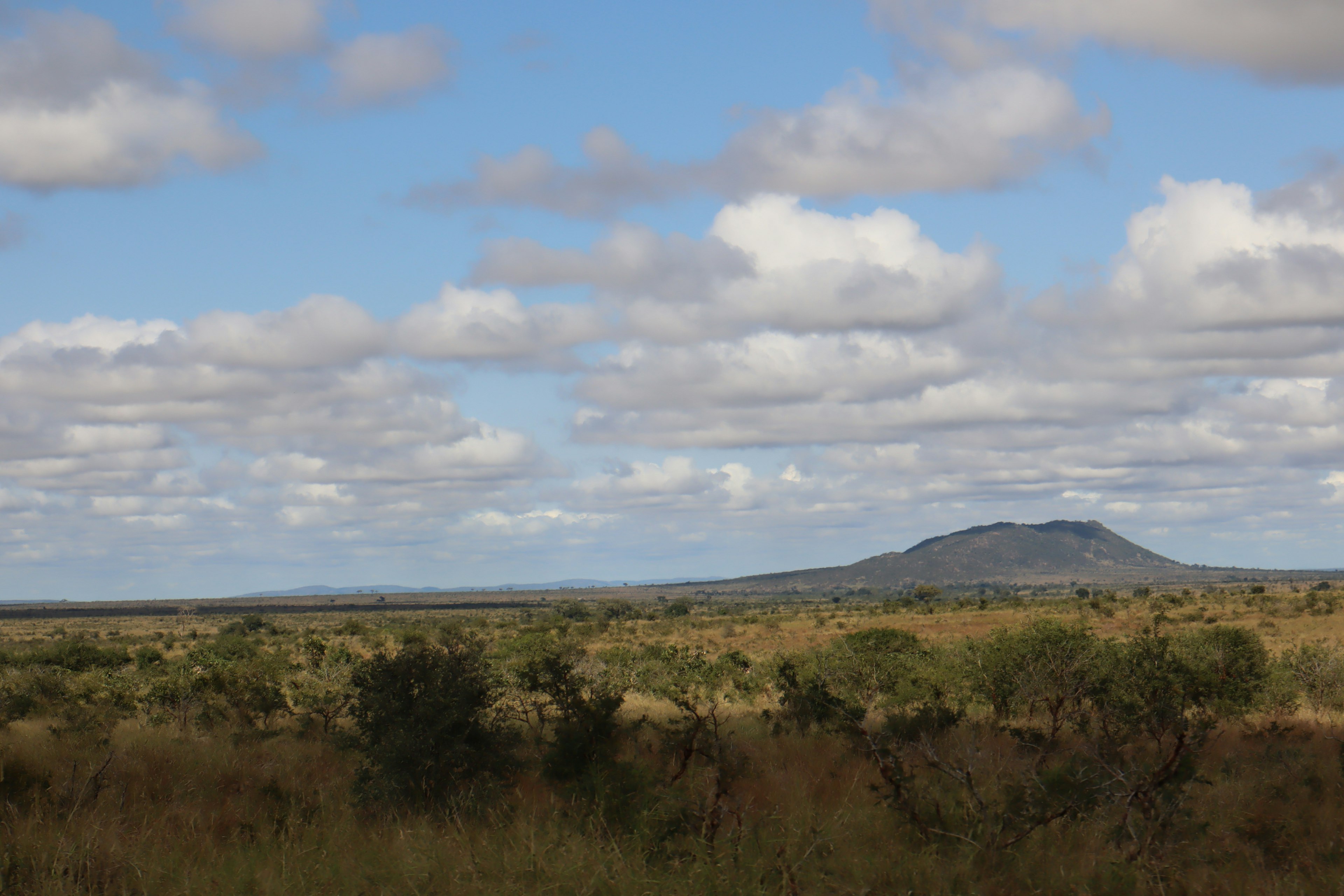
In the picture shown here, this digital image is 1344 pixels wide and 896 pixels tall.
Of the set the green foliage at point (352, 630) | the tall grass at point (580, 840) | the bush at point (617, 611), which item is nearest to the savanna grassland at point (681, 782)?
the tall grass at point (580, 840)

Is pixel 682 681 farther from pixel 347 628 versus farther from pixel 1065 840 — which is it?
pixel 347 628

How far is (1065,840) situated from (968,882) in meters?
2.03

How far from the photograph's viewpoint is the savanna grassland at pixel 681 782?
8.31 metres

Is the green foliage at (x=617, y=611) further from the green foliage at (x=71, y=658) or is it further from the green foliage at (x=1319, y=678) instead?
Answer: the green foliage at (x=1319, y=678)

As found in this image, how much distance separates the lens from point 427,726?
1377cm

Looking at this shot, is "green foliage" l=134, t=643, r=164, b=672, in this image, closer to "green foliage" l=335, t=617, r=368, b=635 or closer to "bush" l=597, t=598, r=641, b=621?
"green foliage" l=335, t=617, r=368, b=635

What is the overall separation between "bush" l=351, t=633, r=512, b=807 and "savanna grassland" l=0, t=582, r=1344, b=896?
52mm

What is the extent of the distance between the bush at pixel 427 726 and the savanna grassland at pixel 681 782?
5 centimetres

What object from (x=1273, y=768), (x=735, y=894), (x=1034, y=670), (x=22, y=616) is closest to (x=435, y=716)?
(x=735, y=894)

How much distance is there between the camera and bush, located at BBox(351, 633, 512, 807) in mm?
13188

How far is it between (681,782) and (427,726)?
3.81 m

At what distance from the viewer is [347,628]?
307ft

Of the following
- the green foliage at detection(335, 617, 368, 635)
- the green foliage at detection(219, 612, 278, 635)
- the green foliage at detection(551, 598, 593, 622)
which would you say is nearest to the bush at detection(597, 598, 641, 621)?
the green foliage at detection(551, 598, 593, 622)

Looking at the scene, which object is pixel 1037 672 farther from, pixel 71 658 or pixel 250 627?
pixel 250 627
